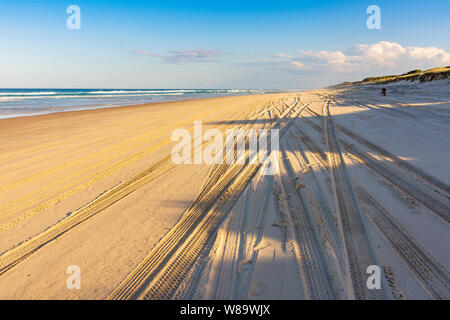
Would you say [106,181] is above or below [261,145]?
below

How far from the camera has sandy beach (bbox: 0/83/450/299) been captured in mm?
2029

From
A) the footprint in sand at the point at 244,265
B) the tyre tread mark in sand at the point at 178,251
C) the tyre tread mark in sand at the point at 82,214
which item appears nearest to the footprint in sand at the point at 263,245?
the footprint in sand at the point at 244,265

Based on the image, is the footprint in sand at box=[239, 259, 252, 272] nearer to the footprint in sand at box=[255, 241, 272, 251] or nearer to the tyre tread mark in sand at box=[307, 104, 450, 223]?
the footprint in sand at box=[255, 241, 272, 251]

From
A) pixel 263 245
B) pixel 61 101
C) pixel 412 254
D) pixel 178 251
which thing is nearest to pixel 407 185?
pixel 412 254

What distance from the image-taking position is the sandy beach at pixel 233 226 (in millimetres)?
2029

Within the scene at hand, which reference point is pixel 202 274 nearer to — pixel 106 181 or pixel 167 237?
pixel 167 237

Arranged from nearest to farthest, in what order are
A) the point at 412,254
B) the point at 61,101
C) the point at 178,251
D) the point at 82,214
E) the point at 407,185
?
the point at 412,254, the point at 178,251, the point at 82,214, the point at 407,185, the point at 61,101

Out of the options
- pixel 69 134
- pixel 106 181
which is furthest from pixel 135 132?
pixel 106 181

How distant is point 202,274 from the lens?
7.06 ft

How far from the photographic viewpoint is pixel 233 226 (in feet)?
9.45

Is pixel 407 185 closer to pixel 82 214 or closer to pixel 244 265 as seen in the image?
pixel 244 265

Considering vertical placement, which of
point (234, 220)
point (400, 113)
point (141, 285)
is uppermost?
A: point (400, 113)

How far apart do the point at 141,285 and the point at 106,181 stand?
2933 millimetres

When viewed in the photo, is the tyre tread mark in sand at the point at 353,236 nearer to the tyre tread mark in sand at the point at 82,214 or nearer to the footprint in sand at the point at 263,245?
the footprint in sand at the point at 263,245
